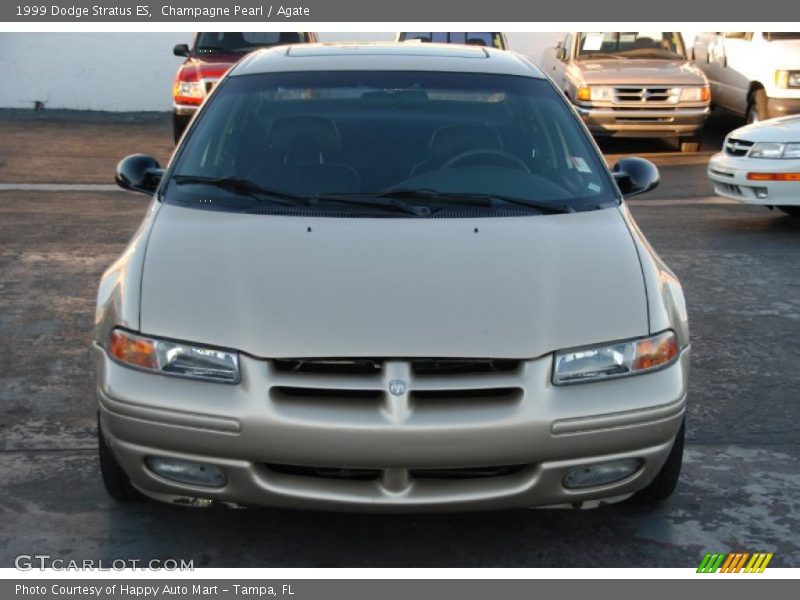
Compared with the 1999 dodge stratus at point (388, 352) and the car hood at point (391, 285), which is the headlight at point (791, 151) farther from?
the car hood at point (391, 285)

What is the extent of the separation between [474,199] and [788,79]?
10829mm

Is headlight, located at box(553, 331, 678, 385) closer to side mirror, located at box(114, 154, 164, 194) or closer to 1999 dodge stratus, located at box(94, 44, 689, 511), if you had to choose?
1999 dodge stratus, located at box(94, 44, 689, 511)

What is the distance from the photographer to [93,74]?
19484mm

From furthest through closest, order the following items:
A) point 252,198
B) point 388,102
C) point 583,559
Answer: point 388,102, point 252,198, point 583,559

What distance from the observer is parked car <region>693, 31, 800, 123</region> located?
14.6 m

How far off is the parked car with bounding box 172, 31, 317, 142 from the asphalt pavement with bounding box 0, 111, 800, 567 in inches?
190

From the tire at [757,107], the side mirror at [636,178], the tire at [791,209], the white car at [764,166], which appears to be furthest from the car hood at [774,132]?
the side mirror at [636,178]

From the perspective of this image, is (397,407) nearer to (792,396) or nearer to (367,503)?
(367,503)

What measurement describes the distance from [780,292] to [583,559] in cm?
434

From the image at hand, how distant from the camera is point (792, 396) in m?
5.86

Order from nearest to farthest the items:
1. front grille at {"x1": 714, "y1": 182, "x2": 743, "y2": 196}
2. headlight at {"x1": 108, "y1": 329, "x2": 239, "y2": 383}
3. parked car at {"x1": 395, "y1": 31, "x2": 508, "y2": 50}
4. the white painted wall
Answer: headlight at {"x1": 108, "y1": 329, "x2": 239, "y2": 383} < front grille at {"x1": 714, "y1": 182, "x2": 743, "y2": 196} < parked car at {"x1": 395, "y1": 31, "x2": 508, "y2": 50} < the white painted wall

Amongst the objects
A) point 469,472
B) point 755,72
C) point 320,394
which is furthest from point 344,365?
point 755,72

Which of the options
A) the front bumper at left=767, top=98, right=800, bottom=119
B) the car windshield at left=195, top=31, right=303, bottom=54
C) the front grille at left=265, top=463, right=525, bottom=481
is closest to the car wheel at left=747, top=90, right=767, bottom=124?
the front bumper at left=767, top=98, right=800, bottom=119
